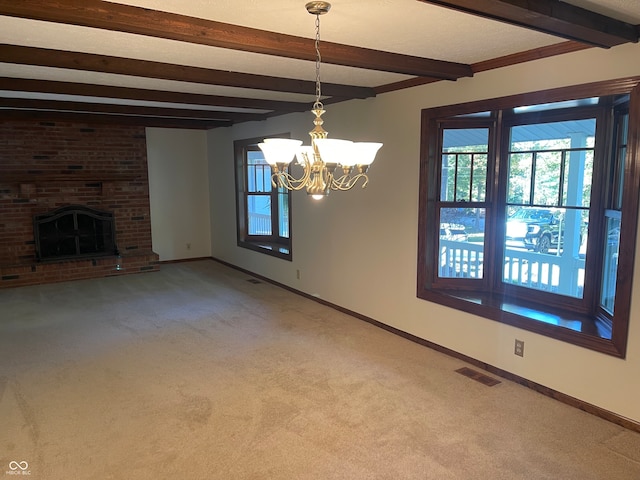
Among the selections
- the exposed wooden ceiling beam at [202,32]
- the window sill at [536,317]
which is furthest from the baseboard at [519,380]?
the exposed wooden ceiling beam at [202,32]

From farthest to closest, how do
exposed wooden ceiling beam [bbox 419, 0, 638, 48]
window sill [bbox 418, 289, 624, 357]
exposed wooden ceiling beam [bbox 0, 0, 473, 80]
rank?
window sill [bbox 418, 289, 624, 357] < exposed wooden ceiling beam [bbox 0, 0, 473, 80] < exposed wooden ceiling beam [bbox 419, 0, 638, 48]

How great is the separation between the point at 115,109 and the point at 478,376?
471 cm

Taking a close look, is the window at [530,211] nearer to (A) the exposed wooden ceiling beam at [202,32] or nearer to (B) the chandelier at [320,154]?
(A) the exposed wooden ceiling beam at [202,32]

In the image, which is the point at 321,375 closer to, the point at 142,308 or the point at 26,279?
the point at 142,308

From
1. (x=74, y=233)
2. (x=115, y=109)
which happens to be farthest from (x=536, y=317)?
(x=74, y=233)

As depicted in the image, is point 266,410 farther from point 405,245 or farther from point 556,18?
point 556,18

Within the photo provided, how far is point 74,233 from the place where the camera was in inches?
269

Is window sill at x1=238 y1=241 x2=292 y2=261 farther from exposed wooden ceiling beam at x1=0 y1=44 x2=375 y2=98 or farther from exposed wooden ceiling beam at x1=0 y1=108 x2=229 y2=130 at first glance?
exposed wooden ceiling beam at x1=0 y1=44 x2=375 y2=98

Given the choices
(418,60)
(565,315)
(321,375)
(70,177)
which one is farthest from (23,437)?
(70,177)

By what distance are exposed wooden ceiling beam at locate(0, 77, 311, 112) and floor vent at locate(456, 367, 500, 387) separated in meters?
3.19

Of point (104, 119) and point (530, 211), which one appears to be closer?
point (530, 211)

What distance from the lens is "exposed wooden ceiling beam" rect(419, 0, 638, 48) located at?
1916 mm

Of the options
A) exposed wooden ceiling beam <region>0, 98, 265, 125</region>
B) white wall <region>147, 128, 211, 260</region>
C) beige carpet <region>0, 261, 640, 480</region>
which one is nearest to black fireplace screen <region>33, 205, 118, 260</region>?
white wall <region>147, 128, 211, 260</region>

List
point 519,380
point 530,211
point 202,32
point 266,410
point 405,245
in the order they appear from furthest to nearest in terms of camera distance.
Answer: point 405,245, point 530,211, point 519,380, point 266,410, point 202,32
